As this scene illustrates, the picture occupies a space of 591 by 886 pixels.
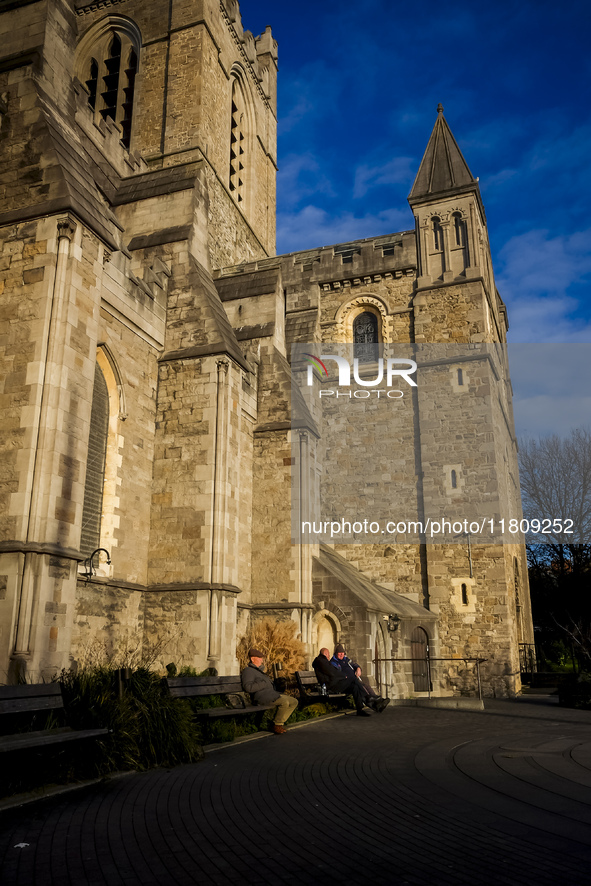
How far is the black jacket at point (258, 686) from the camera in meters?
9.47

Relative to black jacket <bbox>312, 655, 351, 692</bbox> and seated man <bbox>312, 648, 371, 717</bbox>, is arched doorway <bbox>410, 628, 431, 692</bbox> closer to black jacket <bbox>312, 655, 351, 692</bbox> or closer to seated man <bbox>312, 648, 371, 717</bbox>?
seated man <bbox>312, 648, 371, 717</bbox>

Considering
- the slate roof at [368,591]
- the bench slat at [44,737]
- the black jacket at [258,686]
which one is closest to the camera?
the bench slat at [44,737]

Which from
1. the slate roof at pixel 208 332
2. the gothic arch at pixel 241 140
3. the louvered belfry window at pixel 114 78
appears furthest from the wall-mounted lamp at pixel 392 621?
the louvered belfry window at pixel 114 78

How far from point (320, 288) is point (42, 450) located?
17850 millimetres

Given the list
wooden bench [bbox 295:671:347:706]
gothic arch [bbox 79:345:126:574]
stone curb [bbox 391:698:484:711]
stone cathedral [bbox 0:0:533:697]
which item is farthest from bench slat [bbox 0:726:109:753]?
stone curb [bbox 391:698:484:711]

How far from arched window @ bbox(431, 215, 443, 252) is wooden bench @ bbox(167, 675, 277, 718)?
17.7m

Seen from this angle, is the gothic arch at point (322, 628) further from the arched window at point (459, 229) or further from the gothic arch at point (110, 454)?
the arched window at point (459, 229)

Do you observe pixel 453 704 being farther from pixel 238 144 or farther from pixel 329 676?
pixel 238 144

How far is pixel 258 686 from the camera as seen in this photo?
378 inches

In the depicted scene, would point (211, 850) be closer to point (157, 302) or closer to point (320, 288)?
point (157, 302)

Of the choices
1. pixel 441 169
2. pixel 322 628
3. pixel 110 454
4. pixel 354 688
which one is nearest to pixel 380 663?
pixel 322 628

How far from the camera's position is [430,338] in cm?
2245

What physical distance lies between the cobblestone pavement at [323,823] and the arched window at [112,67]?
74.8ft

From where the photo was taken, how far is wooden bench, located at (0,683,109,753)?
4.99 metres
